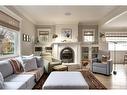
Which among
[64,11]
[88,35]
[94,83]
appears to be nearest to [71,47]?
[88,35]

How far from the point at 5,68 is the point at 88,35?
579 centimetres

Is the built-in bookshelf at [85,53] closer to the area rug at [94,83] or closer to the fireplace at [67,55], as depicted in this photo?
the fireplace at [67,55]

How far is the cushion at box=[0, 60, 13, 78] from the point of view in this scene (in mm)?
3235

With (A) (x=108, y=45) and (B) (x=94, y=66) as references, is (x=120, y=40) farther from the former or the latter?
(B) (x=94, y=66)

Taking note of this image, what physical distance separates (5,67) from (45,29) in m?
5.03

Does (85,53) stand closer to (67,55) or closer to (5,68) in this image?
(67,55)

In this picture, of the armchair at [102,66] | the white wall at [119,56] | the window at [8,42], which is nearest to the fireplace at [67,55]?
the armchair at [102,66]

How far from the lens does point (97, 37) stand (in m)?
8.48

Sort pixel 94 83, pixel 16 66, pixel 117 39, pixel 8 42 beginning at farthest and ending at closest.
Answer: pixel 117 39, pixel 8 42, pixel 94 83, pixel 16 66

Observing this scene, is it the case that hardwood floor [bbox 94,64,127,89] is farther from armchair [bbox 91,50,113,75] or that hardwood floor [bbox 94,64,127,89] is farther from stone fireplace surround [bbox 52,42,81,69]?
stone fireplace surround [bbox 52,42,81,69]

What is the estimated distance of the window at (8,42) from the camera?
13.9 feet

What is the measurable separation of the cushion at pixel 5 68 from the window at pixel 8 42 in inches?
→ 28.2

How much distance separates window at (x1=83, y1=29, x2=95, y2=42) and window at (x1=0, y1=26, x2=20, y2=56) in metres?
4.18

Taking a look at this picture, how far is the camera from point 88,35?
27.9 feet
